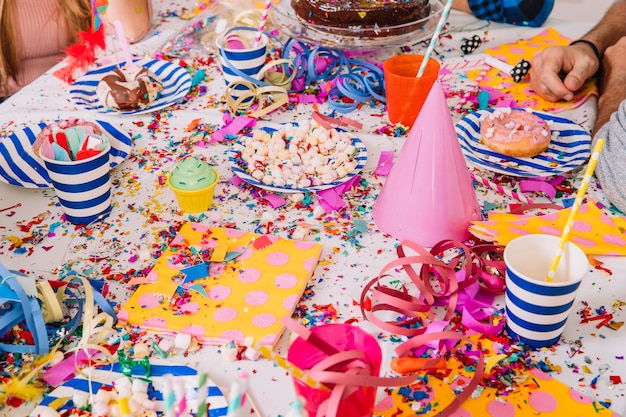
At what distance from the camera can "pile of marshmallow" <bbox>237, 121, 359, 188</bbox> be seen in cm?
118

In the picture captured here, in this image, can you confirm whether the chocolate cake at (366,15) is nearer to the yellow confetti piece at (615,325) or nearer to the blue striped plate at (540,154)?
the blue striped plate at (540,154)

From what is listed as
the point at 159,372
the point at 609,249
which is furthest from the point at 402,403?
the point at 609,249

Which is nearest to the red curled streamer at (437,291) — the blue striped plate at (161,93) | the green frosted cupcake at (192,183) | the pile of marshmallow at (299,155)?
the pile of marshmallow at (299,155)

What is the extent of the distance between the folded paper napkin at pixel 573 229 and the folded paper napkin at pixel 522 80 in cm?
45

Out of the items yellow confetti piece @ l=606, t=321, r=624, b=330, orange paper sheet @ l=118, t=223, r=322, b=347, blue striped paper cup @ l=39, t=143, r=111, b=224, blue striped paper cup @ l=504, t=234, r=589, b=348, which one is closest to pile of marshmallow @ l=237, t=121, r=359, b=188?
orange paper sheet @ l=118, t=223, r=322, b=347

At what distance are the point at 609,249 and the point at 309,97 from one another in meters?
0.77

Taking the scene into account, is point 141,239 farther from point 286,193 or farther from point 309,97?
point 309,97

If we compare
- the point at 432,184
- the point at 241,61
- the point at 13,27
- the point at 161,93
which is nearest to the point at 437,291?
the point at 432,184

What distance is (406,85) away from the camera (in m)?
1.34

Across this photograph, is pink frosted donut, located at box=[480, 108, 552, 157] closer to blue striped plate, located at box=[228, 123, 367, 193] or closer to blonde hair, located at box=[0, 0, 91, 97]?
blue striped plate, located at box=[228, 123, 367, 193]

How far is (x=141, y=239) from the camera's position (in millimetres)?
1095

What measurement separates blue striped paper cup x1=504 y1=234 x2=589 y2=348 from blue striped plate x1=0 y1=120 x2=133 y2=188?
0.80 metres

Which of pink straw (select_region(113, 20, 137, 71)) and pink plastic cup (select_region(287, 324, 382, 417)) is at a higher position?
pink straw (select_region(113, 20, 137, 71))

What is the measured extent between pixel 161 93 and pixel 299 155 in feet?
1.64
